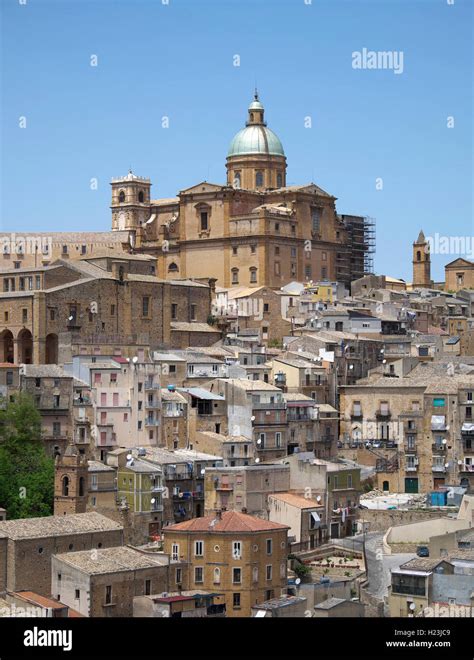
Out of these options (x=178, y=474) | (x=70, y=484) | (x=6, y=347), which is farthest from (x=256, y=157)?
(x=70, y=484)

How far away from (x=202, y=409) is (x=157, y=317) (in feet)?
26.5

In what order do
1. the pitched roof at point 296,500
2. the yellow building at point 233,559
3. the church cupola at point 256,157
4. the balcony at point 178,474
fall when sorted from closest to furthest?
the yellow building at point 233,559
the pitched roof at point 296,500
the balcony at point 178,474
the church cupola at point 256,157

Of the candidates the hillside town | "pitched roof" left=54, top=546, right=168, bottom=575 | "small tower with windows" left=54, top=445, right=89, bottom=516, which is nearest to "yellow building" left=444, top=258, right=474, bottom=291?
the hillside town

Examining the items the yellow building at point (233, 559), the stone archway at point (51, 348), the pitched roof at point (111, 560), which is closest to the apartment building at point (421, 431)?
the stone archway at point (51, 348)

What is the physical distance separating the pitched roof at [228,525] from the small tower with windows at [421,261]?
43.8 meters

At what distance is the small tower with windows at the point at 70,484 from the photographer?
3953 cm

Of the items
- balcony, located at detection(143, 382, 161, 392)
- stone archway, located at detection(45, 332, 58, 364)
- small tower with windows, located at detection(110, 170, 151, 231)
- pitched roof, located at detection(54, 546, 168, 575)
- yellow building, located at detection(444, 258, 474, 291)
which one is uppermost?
small tower with windows, located at detection(110, 170, 151, 231)

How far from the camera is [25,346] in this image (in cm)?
5075

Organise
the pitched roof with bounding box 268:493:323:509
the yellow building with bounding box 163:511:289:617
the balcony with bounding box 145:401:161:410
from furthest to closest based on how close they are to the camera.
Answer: the balcony with bounding box 145:401:161:410 < the pitched roof with bounding box 268:493:323:509 < the yellow building with bounding box 163:511:289:617

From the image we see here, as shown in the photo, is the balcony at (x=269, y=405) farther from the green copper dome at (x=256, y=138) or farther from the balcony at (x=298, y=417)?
the green copper dome at (x=256, y=138)

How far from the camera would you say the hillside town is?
35312 mm

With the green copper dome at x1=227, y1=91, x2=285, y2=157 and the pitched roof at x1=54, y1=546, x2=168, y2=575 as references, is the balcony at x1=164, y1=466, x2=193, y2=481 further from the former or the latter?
the green copper dome at x1=227, y1=91, x2=285, y2=157

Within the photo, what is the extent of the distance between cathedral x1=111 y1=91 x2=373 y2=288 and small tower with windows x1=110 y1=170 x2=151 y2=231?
0.16 metres

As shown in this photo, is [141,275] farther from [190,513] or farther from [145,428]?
[190,513]
